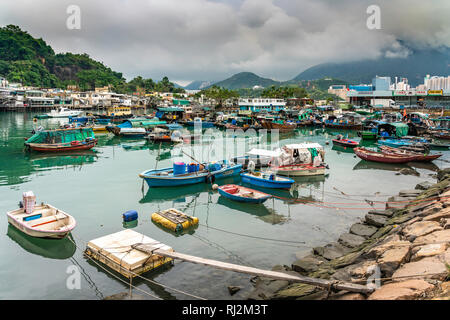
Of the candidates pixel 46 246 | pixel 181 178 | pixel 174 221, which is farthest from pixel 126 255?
pixel 181 178

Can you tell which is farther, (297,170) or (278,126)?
(278,126)

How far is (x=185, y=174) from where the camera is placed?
2239cm

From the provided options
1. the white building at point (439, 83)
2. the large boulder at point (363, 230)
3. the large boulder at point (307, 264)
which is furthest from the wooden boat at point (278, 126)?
the white building at point (439, 83)

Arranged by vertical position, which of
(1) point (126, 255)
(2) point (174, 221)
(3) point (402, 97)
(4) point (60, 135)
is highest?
(3) point (402, 97)

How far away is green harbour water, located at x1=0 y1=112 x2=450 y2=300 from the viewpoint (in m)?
11.0

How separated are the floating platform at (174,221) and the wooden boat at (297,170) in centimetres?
1131

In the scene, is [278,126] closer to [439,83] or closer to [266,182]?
[266,182]

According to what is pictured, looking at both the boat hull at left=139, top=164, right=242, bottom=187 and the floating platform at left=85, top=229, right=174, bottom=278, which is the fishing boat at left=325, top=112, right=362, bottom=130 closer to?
the boat hull at left=139, top=164, right=242, bottom=187

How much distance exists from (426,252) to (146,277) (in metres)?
9.31

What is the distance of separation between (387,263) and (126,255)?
8941 millimetres

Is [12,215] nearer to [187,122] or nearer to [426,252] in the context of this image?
[426,252]

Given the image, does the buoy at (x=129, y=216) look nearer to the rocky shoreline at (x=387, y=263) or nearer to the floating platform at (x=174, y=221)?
the floating platform at (x=174, y=221)
